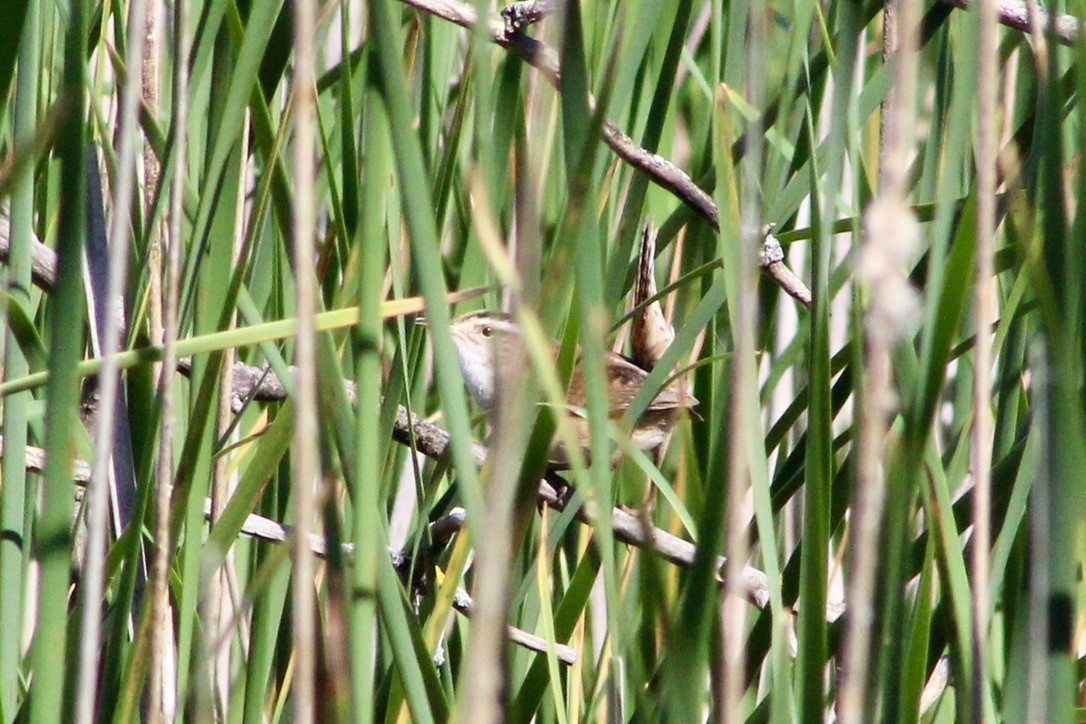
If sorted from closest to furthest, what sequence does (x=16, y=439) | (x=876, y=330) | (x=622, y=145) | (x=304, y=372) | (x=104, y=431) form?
(x=876, y=330)
(x=304, y=372)
(x=104, y=431)
(x=16, y=439)
(x=622, y=145)

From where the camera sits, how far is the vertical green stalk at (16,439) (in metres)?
1.10

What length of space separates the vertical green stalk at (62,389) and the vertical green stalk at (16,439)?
20 cm

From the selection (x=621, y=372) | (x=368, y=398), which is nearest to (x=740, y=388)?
(x=368, y=398)

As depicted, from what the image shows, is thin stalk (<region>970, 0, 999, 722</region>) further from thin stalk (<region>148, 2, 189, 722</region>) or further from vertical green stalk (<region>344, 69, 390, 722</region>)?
thin stalk (<region>148, 2, 189, 722</region>)

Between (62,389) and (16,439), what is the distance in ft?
0.96

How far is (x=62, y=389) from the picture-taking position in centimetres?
85

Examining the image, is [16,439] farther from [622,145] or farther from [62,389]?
[622,145]

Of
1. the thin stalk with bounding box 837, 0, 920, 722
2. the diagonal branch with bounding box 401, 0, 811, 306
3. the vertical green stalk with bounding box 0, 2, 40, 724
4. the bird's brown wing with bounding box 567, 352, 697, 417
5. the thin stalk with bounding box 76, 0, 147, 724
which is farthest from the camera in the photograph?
the bird's brown wing with bounding box 567, 352, 697, 417

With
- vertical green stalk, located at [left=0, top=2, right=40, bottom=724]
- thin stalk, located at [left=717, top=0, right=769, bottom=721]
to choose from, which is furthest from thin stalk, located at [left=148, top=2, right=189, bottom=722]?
thin stalk, located at [left=717, top=0, right=769, bottom=721]

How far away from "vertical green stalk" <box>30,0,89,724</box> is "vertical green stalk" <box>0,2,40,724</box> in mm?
205

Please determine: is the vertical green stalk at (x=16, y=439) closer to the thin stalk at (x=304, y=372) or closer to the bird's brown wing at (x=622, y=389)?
the thin stalk at (x=304, y=372)

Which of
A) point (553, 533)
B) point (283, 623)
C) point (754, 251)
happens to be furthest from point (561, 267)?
point (283, 623)

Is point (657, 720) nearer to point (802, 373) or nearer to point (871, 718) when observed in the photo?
point (871, 718)

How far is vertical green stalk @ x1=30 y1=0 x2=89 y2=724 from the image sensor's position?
85 cm
